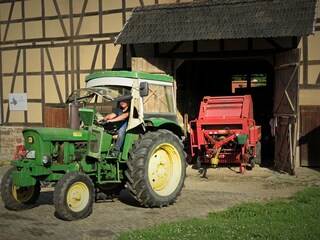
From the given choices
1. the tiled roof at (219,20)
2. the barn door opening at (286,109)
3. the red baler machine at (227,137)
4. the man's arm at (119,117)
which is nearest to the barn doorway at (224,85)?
the barn door opening at (286,109)

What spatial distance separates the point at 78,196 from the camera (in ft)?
21.8

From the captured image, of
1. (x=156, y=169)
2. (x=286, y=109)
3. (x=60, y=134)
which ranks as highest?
(x=286, y=109)

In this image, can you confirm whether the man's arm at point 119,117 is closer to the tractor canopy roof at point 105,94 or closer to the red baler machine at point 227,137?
the tractor canopy roof at point 105,94

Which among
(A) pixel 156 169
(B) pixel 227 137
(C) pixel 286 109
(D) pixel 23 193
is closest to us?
(D) pixel 23 193

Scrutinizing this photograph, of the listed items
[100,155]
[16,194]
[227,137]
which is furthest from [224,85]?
[16,194]

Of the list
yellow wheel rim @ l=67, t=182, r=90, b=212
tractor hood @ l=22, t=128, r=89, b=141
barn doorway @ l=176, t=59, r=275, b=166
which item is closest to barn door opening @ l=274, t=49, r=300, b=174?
barn doorway @ l=176, t=59, r=275, b=166

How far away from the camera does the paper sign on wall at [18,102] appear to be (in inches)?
640

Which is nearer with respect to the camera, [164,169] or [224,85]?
[164,169]

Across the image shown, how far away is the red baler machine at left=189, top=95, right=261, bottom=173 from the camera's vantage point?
11.3m

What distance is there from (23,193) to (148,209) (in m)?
1.96

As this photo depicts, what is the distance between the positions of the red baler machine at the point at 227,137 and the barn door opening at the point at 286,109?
0.60 metres

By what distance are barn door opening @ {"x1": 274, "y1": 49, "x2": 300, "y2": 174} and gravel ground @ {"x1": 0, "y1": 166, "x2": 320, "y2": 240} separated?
0.54 metres

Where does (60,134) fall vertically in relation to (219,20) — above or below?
below

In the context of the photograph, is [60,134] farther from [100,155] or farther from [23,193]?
A: [23,193]
